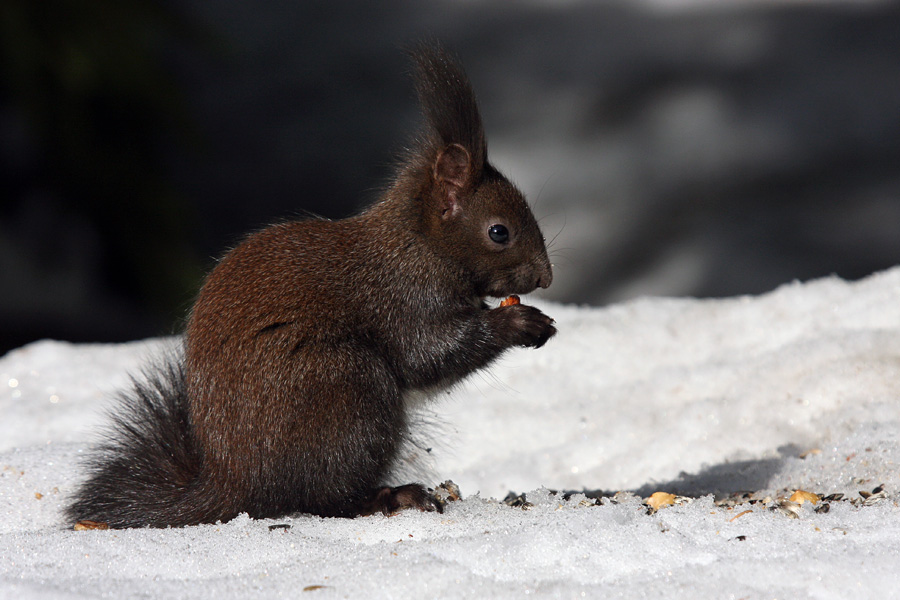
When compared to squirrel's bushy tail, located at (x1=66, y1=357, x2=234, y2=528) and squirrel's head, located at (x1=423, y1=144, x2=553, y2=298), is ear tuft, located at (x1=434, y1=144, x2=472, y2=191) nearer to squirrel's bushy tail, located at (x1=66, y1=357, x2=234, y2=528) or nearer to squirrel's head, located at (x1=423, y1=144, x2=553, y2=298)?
squirrel's head, located at (x1=423, y1=144, x2=553, y2=298)

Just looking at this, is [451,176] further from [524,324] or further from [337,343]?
[337,343]

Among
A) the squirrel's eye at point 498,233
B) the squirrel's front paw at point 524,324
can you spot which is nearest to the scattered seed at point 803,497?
the squirrel's front paw at point 524,324

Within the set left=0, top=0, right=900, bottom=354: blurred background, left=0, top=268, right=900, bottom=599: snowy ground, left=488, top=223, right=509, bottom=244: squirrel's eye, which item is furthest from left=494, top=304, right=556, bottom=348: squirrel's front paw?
left=0, top=0, right=900, bottom=354: blurred background

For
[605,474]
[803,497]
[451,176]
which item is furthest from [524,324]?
[605,474]

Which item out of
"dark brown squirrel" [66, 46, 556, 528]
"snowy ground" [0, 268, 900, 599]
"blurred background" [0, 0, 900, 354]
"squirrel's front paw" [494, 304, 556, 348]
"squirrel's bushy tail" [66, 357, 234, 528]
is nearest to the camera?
"snowy ground" [0, 268, 900, 599]

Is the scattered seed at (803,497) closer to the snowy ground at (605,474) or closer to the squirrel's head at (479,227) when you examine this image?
the snowy ground at (605,474)

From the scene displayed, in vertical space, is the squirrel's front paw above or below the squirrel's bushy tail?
above

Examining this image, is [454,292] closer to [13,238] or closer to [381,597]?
[381,597]
